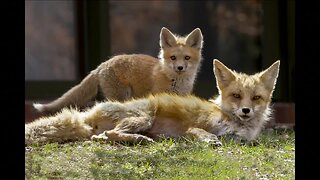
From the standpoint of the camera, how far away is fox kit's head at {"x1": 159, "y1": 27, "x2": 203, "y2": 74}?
7.52 meters

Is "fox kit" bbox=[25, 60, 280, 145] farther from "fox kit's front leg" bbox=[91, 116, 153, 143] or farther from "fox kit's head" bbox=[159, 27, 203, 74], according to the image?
"fox kit's head" bbox=[159, 27, 203, 74]

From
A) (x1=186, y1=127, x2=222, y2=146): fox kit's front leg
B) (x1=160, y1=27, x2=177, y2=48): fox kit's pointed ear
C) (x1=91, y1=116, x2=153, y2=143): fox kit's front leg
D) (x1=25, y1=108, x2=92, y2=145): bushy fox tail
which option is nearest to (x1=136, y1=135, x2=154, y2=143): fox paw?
(x1=91, y1=116, x2=153, y2=143): fox kit's front leg

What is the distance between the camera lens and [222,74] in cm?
676

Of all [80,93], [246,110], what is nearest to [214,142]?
[246,110]

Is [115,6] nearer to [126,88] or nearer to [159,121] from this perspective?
[126,88]

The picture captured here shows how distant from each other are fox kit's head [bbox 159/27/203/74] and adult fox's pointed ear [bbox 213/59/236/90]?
0.79m

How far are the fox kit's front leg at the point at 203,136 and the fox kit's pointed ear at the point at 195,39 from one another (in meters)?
1.36

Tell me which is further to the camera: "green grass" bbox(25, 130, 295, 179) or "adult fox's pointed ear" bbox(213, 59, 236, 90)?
"adult fox's pointed ear" bbox(213, 59, 236, 90)

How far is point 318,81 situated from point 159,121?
3082 millimetres

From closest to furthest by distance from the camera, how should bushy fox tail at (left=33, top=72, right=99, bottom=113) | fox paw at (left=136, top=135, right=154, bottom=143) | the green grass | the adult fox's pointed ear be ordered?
1. the green grass
2. fox paw at (left=136, top=135, right=154, bottom=143)
3. the adult fox's pointed ear
4. bushy fox tail at (left=33, top=72, right=99, bottom=113)

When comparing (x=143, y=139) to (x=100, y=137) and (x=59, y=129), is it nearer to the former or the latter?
(x=100, y=137)

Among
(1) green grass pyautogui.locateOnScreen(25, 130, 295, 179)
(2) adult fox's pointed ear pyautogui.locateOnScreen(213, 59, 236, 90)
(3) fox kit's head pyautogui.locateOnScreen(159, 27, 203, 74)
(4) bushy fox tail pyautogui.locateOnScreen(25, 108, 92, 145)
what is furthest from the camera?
(3) fox kit's head pyautogui.locateOnScreen(159, 27, 203, 74)

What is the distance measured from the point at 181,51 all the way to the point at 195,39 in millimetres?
248
